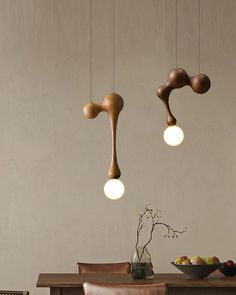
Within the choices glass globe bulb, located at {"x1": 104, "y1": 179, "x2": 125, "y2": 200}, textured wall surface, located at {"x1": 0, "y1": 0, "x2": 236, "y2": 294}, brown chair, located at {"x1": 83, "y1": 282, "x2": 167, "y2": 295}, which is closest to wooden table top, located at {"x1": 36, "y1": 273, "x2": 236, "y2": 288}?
brown chair, located at {"x1": 83, "y1": 282, "x2": 167, "y2": 295}

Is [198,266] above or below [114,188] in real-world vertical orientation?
below

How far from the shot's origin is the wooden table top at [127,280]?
13.5 feet

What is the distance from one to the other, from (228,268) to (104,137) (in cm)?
185

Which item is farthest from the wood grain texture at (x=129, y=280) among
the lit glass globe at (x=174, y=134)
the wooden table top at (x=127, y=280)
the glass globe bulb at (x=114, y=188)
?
the lit glass globe at (x=174, y=134)

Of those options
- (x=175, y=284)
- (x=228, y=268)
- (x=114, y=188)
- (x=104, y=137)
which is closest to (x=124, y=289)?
(x=175, y=284)

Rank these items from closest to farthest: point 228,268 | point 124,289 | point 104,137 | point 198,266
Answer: point 124,289 < point 198,266 < point 228,268 < point 104,137

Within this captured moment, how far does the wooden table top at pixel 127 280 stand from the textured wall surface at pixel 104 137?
118 centimetres

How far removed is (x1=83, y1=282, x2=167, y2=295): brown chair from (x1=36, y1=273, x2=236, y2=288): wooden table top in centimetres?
33

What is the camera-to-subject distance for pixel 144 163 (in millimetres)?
5855

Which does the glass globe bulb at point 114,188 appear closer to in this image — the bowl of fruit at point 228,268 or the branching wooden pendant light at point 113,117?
the branching wooden pendant light at point 113,117

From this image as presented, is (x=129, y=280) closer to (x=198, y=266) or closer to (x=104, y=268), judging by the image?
(x=198, y=266)

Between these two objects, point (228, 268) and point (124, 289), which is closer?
point (124, 289)

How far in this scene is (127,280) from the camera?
4.35 metres

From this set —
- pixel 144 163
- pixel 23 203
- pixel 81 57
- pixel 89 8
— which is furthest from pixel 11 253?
pixel 89 8
